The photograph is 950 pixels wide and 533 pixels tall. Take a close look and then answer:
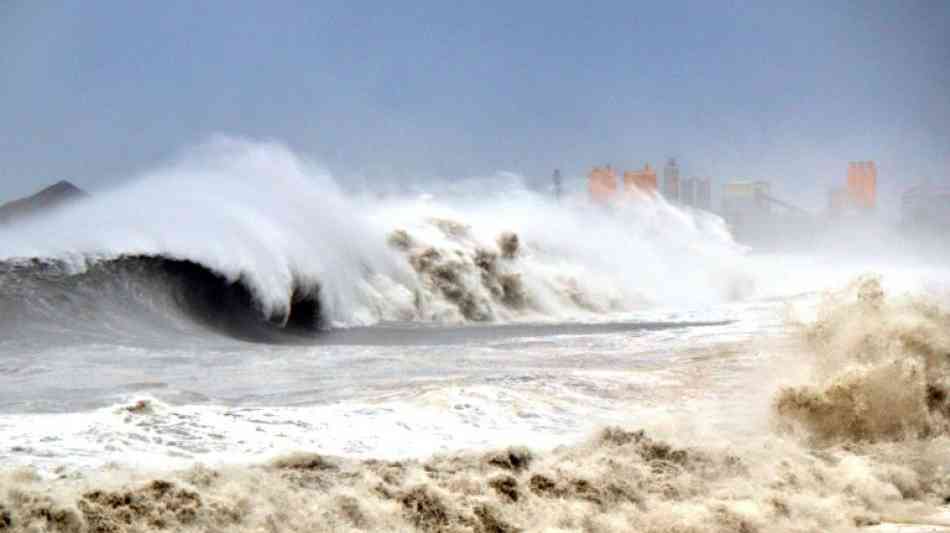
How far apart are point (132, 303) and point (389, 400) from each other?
27.3ft

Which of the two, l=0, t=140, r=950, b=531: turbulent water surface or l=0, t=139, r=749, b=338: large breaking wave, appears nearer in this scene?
l=0, t=140, r=950, b=531: turbulent water surface

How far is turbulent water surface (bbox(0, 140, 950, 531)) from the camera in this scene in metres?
5.70

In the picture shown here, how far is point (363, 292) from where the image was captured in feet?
75.6

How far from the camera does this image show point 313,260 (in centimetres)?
2198

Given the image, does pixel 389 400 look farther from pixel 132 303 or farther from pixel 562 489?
pixel 132 303

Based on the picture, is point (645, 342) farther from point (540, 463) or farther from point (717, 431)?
point (540, 463)

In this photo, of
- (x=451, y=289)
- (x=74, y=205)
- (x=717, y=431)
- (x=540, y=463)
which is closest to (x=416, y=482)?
(x=540, y=463)

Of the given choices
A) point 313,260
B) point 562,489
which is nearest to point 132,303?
point 313,260

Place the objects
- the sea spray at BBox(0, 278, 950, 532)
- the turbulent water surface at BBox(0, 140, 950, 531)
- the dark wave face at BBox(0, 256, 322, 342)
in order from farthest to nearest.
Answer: the dark wave face at BBox(0, 256, 322, 342) → the turbulent water surface at BBox(0, 140, 950, 531) → the sea spray at BBox(0, 278, 950, 532)

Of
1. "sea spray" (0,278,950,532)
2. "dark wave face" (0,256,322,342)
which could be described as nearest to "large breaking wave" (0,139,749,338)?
"dark wave face" (0,256,322,342)

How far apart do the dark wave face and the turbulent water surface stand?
2.0 inches

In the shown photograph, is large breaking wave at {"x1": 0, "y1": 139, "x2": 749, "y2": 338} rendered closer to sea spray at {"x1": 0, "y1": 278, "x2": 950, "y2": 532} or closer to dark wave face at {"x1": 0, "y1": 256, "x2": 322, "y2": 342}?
dark wave face at {"x1": 0, "y1": 256, "x2": 322, "y2": 342}

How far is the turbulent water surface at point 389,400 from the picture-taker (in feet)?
18.7

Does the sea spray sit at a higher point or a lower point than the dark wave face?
lower
